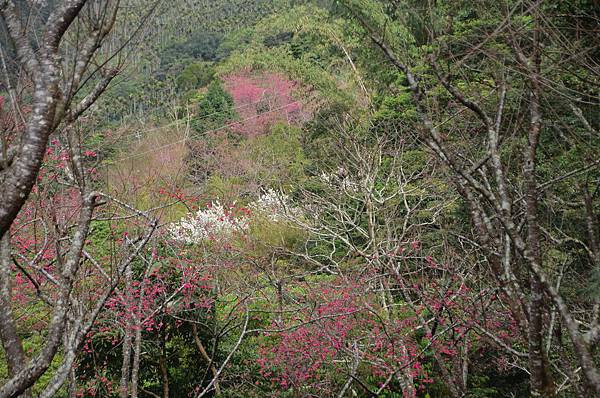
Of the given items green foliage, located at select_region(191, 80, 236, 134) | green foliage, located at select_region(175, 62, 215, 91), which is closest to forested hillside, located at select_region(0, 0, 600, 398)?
green foliage, located at select_region(191, 80, 236, 134)

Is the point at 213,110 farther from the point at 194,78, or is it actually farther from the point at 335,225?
the point at 335,225

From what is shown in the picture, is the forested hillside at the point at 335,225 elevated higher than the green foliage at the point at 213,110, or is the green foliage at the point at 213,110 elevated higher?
the forested hillside at the point at 335,225

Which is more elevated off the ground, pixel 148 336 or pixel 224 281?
pixel 148 336

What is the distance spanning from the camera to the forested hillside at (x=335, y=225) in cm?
233

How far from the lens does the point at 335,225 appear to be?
9.49 meters

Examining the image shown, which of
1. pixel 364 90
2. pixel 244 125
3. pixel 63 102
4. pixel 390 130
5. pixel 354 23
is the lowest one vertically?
pixel 244 125

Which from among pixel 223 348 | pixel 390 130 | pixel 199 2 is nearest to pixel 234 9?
pixel 199 2

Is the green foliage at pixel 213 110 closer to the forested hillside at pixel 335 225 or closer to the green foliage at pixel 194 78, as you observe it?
the forested hillside at pixel 335 225

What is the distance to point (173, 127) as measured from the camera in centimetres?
2106

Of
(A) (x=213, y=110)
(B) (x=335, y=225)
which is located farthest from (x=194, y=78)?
(B) (x=335, y=225)

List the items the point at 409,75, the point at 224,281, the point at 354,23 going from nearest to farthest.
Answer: the point at 409,75 < the point at 224,281 < the point at 354,23

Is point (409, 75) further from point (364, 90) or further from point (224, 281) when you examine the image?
point (364, 90)

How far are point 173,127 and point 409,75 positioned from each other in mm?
19286

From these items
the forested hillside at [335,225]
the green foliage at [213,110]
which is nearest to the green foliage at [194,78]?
the green foliage at [213,110]
